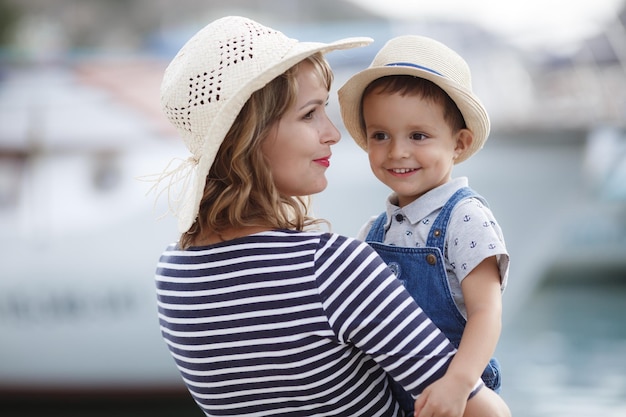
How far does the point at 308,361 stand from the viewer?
153 centimetres

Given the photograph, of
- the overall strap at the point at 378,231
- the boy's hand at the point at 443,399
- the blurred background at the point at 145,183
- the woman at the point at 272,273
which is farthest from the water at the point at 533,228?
the boy's hand at the point at 443,399

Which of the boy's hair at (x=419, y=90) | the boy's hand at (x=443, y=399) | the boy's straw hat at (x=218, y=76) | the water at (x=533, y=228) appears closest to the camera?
the boy's hand at (x=443, y=399)

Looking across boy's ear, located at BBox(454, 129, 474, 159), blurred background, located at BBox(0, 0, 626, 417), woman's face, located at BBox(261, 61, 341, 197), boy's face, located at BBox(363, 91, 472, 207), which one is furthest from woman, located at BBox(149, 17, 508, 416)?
blurred background, located at BBox(0, 0, 626, 417)

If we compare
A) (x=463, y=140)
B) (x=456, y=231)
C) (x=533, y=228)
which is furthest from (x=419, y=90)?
(x=533, y=228)

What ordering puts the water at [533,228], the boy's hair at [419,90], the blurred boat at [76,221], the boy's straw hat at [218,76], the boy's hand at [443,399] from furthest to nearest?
the water at [533,228], the blurred boat at [76,221], the boy's hair at [419,90], the boy's straw hat at [218,76], the boy's hand at [443,399]

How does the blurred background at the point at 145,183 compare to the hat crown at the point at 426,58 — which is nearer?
the hat crown at the point at 426,58

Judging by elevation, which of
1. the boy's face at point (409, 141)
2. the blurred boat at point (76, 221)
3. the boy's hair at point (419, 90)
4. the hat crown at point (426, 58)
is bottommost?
the boy's face at point (409, 141)

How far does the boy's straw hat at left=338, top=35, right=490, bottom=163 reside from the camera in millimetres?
1655

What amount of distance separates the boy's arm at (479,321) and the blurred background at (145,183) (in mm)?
4009

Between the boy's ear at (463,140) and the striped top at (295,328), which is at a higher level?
the boy's ear at (463,140)

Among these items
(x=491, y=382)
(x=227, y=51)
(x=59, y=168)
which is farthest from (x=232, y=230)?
(x=59, y=168)

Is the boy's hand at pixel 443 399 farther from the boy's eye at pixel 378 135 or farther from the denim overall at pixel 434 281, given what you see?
the boy's eye at pixel 378 135

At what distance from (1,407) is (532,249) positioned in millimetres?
3874

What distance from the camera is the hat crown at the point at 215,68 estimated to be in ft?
5.25
